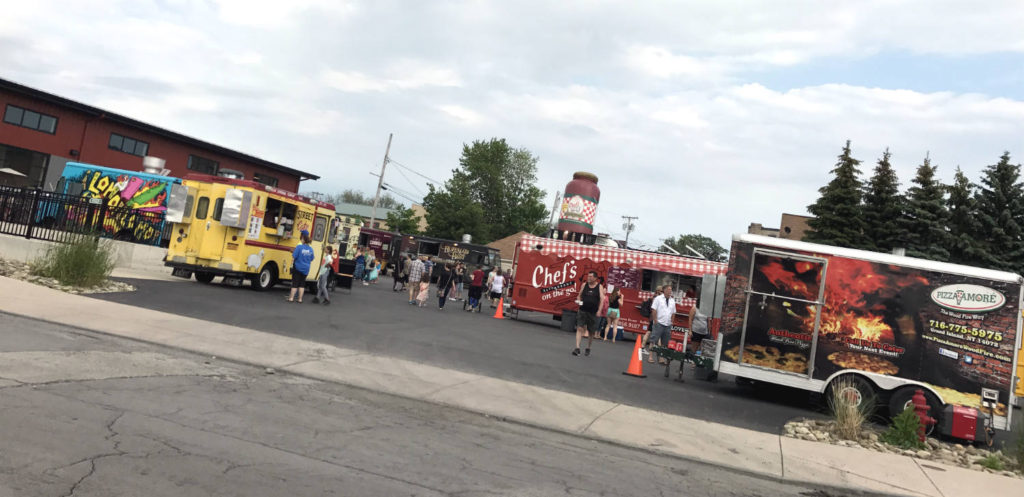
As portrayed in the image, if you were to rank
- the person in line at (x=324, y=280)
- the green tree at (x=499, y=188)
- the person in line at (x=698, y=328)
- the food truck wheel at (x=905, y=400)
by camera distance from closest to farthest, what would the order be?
the food truck wheel at (x=905, y=400), the person in line at (x=698, y=328), the person in line at (x=324, y=280), the green tree at (x=499, y=188)

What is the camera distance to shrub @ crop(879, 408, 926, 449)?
933 centimetres

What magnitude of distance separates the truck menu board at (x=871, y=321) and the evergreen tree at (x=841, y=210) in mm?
30056

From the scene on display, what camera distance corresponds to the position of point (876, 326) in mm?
11609

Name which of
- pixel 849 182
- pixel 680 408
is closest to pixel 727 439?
pixel 680 408

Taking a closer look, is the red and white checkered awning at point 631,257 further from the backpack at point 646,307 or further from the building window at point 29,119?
the building window at point 29,119

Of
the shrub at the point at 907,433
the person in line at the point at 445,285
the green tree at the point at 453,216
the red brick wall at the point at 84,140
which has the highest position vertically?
the green tree at the point at 453,216

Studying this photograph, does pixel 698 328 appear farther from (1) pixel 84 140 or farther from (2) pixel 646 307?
(1) pixel 84 140

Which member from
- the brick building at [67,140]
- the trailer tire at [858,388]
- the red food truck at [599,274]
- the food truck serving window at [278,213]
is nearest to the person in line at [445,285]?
the red food truck at [599,274]

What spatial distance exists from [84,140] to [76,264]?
26.8m

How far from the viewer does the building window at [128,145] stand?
3847cm

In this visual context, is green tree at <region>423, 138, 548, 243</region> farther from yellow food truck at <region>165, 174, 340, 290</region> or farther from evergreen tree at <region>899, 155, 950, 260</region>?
yellow food truck at <region>165, 174, 340, 290</region>

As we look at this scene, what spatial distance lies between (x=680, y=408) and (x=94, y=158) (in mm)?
37435

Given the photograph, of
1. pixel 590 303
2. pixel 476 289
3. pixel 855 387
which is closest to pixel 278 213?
pixel 476 289

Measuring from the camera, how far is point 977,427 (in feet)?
34.1
